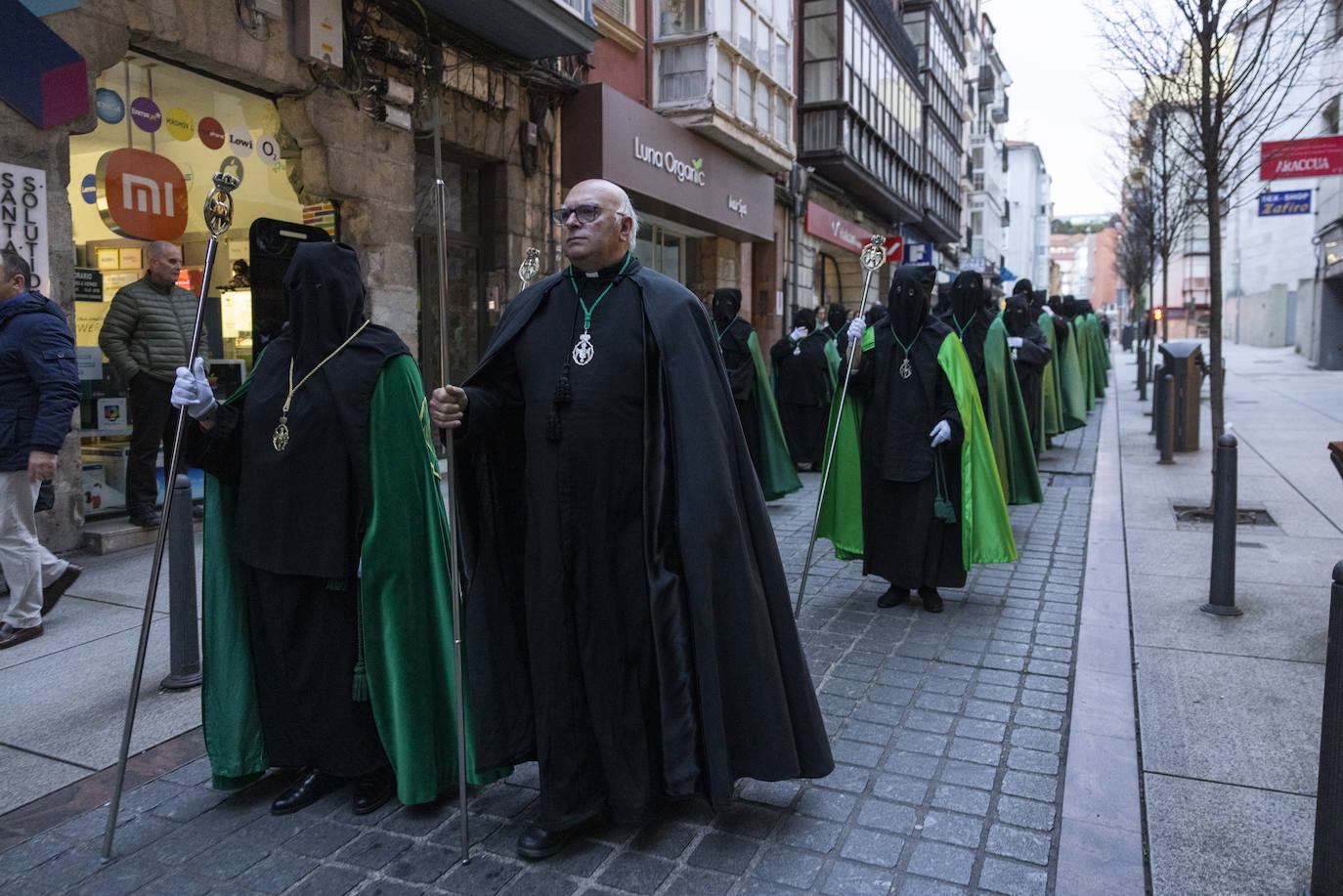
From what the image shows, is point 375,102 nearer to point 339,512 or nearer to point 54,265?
point 54,265

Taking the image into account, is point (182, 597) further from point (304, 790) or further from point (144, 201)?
point (144, 201)

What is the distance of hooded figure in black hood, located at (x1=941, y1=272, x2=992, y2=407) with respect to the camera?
7016 mm

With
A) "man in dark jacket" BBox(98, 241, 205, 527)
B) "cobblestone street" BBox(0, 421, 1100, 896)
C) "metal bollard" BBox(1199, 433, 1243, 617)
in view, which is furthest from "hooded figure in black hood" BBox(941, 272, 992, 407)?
"man in dark jacket" BBox(98, 241, 205, 527)

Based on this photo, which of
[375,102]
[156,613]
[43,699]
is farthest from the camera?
[375,102]

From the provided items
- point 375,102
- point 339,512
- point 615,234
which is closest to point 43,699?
point 339,512

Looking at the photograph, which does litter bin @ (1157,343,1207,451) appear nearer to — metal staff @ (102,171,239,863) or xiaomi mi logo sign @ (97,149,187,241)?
xiaomi mi logo sign @ (97,149,187,241)

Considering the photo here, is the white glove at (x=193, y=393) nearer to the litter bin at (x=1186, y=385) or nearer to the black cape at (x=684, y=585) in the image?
the black cape at (x=684, y=585)

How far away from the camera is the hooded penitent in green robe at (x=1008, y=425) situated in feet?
23.4

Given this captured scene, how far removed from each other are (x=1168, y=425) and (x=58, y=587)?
1130 cm

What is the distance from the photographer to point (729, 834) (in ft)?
10.5

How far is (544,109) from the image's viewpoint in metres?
11.8

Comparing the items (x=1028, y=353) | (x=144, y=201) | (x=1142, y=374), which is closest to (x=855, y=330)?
(x=1028, y=353)

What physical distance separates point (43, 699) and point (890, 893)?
12.2 ft

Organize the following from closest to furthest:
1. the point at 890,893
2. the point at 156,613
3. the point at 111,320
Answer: the point at 890,893 → the point at 156,613 → the point at 111,320
